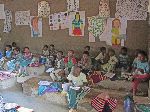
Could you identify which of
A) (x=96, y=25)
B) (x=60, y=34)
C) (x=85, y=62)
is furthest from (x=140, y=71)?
(x=60, y=34)

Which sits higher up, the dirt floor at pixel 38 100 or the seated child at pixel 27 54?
the seated child at pixel 27 54

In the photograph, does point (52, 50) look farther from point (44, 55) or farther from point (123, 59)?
point (123, 59)

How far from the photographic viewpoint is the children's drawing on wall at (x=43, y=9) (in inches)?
486

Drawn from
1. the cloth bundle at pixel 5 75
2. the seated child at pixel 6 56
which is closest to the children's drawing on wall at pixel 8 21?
the seated child at pixel 6 56

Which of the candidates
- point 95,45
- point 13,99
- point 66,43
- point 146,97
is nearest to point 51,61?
point 66,43

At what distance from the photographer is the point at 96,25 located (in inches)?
449

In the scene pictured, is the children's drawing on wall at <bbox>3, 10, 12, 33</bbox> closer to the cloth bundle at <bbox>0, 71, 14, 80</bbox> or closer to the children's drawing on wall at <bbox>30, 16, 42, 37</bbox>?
the children's drawing on wall at <bbox>30, 16, 42, 37</bbox>

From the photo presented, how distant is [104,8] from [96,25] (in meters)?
0.68

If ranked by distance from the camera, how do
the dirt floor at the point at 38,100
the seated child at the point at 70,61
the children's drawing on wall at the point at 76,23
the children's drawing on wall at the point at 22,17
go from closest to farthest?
1. the dirt floor at the point at 38,100
2. the seated child at the point at 70,61
3. the children's drawing on wall at the point at 76,23
4. the children's drawing on wall at the point at 22,17

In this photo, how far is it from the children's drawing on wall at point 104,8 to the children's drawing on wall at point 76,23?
2.41 feet

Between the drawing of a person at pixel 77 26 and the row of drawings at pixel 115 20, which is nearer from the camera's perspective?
the row of drawings at pixel 115 20

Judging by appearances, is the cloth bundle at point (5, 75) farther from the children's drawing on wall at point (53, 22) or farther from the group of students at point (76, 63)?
the children's drawing on wall at point (53, 22)

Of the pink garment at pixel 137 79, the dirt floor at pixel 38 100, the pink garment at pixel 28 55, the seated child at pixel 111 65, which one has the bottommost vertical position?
the dirt floor at pixel 38 100

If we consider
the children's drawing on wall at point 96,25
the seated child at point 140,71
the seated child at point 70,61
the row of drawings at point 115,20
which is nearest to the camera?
the seated child at point 140,71
